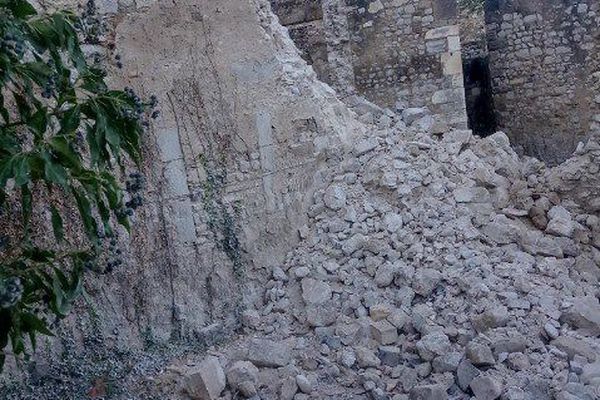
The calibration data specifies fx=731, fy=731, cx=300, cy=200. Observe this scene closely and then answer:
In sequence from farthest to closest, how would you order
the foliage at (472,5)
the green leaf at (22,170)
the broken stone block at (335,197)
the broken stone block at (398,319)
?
the foliage at (472,5) → the broken stone block at (335,197) → the broken stone block at (398,319) → the green leaf at (22,170)

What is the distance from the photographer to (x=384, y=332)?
5.09m

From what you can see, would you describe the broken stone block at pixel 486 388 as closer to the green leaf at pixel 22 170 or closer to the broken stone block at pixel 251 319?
the broken stone block at pixel 251 319

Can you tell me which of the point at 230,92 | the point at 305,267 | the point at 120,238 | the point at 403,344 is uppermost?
the point at 230,92

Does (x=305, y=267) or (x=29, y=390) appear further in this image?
(x=305, y=267)

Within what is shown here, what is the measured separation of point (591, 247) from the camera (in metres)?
6.06

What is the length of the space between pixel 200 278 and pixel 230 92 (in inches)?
59.4

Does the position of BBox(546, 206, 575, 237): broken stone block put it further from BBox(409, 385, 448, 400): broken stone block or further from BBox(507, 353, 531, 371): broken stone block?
BBox(409, 385, 448, 400): broken stone block

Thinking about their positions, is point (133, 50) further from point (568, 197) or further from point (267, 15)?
point (568, 197)

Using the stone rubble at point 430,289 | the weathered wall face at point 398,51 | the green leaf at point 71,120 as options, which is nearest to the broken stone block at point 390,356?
the stone rubble at point 430,289

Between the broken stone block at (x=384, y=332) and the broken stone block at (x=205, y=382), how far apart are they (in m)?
1.11

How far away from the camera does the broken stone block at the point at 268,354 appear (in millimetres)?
4977

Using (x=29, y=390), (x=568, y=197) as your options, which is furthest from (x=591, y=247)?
(x=29, y=390)

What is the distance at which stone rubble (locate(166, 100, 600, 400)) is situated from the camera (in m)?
4.77

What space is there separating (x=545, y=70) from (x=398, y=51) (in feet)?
6.79
